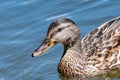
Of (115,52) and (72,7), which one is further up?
(72,7)

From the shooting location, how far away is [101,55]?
9.99 meters

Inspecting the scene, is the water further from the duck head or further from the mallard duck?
the duck head

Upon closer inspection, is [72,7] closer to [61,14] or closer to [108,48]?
[61,14]

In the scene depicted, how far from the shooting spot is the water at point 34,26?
10383 millimetres

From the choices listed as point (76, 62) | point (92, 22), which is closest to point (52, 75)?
point (76, 62)

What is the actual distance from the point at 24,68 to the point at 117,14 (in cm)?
262

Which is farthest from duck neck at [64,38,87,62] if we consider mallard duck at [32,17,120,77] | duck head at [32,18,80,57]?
duck head at [32,18,80,57]

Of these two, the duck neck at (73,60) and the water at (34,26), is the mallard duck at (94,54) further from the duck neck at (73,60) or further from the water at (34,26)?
the water at (34,26)

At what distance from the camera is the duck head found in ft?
31.3

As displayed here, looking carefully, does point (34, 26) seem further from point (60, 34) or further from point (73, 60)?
point (60, 34)

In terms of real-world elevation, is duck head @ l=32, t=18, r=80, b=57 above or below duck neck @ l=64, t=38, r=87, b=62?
above

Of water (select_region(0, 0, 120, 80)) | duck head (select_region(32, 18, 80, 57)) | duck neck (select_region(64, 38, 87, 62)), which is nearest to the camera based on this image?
duck head (select_region(32, 18, 80, 57))

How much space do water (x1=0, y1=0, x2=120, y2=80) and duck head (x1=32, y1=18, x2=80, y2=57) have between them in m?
0.68

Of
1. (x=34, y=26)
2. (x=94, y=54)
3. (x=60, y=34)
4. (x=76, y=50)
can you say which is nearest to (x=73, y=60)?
(x=76, y=50)
